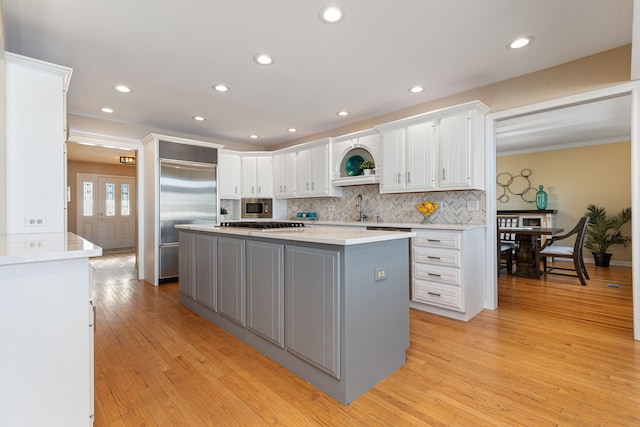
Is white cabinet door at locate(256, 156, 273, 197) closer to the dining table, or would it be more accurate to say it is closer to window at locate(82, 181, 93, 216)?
the dining table

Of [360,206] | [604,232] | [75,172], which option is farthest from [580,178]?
[75,172]

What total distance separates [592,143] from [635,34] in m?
5.75

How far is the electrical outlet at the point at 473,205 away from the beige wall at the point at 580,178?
4.56 meters

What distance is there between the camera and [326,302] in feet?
5.84

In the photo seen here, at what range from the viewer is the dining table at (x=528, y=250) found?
483 centimetres

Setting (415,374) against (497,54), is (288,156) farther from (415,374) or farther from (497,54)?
(415,374)

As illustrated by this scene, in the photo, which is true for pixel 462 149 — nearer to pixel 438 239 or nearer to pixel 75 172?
pixel 438 239

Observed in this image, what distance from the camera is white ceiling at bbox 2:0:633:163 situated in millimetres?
2115

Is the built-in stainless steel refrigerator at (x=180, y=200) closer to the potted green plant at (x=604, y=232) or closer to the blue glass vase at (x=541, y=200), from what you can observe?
the blue glass vase at (x=541, y=200)

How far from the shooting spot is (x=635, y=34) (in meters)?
1.84

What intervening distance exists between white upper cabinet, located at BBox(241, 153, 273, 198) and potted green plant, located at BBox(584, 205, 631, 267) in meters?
6.44

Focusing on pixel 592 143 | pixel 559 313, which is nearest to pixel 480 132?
pixel 559 313

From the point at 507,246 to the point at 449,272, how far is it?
2.55 metres

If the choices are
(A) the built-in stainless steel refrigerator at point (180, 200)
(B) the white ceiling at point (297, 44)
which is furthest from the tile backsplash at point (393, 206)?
(A) the built-in stainless steel refrigerator at point (180, 200)
